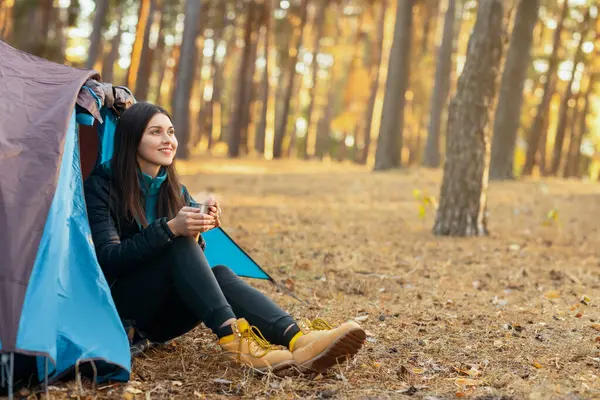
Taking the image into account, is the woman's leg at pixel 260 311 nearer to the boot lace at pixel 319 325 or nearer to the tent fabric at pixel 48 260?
the boot lace at pixel 319 325

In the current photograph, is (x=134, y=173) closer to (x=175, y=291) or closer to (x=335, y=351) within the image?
(x=175, y=291)

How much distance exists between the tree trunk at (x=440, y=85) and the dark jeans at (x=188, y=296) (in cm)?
1444

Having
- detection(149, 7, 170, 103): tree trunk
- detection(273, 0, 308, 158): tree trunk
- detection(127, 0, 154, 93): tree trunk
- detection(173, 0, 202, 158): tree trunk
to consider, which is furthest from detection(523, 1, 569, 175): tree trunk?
detection(149, 7, 170, 103): tree trunk

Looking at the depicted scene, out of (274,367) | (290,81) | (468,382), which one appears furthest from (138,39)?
(468,382)

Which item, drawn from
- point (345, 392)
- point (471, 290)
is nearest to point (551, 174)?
point (471, 290)

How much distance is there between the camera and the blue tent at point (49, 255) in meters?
2.93

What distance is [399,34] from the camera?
1603 centimetres

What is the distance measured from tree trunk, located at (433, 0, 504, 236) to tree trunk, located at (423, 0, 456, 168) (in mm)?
9042

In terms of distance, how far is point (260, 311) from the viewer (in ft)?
11.5

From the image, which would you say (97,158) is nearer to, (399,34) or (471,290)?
(471,290)

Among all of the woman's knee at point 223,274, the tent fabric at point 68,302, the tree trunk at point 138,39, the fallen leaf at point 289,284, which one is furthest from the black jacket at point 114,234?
the tree trunk at point 138,39

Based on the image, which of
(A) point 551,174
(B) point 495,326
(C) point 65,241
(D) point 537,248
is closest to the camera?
(C) point 65,241

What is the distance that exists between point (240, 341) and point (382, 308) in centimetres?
196

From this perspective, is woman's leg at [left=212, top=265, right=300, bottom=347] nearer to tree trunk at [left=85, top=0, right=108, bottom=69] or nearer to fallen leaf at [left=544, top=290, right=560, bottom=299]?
fallen leaf at [left=544, top=290, right=560, bottom=299]
